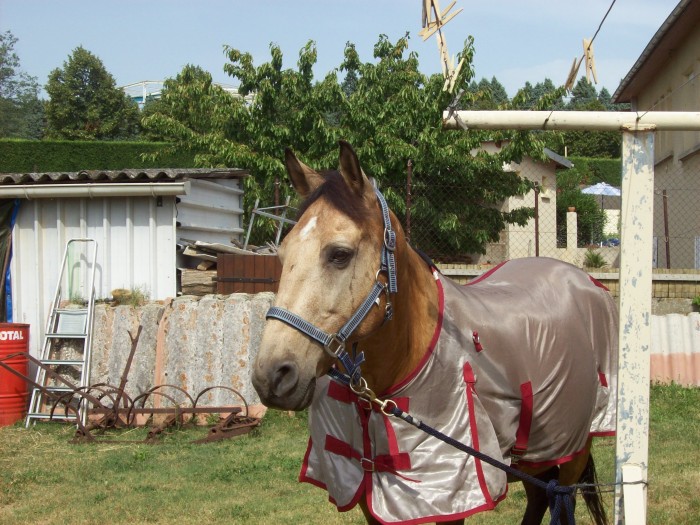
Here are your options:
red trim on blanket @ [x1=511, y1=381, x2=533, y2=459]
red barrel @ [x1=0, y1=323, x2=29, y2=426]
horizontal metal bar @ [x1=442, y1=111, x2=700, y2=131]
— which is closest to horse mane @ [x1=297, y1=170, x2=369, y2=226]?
horizontal metal bar @ [x1=442, y1=111, x2=700, y2=131]

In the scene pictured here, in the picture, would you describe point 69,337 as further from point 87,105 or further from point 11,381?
point 87,105

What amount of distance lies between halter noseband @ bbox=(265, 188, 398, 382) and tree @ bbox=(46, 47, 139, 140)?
38806mm

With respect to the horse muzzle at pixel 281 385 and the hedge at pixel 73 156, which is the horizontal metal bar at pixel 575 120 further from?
the hedge at pixel 73 156

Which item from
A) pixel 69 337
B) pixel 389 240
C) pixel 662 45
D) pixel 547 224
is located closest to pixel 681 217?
pixel 662 45

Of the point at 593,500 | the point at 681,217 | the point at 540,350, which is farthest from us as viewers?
the point at 681,217

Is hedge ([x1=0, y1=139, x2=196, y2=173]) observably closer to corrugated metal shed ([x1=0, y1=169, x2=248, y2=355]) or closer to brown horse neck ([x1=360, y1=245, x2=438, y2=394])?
corrugated metal shed ([x1=0, y1=169, x2=248, y2=355])

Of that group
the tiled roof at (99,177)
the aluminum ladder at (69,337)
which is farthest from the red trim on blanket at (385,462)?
the tiled roof at (99,177)

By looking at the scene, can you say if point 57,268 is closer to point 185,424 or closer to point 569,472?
point 185,424

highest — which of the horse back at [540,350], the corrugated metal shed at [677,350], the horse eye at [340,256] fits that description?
the horse eye at [340,256]

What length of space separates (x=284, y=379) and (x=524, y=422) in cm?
135

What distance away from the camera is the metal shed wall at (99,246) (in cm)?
913

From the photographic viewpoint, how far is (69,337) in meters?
8.52

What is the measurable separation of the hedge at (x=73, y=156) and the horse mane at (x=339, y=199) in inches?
952

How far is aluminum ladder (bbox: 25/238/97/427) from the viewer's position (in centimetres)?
828
